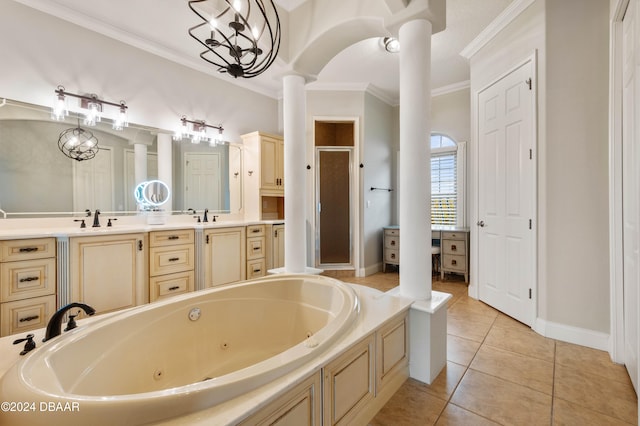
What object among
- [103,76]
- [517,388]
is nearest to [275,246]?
[103,76]

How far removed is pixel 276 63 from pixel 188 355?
252cm

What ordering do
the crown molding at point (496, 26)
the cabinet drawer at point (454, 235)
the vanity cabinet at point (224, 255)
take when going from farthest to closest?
the cabinet drawer at point (454, 235), the vanity cabinet at point (224, 255), the crown molding at point (496, 26)

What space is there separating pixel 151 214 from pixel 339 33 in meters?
2.60

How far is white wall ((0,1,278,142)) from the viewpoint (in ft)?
7.86

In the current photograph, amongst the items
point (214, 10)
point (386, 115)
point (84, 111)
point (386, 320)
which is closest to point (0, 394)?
point (386, 320)

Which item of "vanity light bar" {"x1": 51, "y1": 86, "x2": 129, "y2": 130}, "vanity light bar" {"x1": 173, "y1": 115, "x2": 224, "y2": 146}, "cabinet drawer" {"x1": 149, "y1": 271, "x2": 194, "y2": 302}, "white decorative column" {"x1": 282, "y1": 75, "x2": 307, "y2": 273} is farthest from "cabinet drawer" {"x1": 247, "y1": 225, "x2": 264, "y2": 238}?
"vanity light bar" {"x1": 51, "y1": 86, "x2": 129, "y2": 130}

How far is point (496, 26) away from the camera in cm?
275

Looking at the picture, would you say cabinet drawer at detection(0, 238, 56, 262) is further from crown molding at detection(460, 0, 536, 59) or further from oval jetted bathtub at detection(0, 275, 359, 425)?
crown molding at detection(460, 0, 536, 59)

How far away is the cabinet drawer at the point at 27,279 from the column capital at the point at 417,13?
301 centimetres

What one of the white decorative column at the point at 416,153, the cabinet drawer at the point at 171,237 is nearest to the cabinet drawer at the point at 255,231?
the cabinet drawer at the point at 171,237

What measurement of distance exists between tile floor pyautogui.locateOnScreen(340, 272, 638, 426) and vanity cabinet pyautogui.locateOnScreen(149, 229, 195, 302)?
7.48ft

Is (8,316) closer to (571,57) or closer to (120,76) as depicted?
(120,76)

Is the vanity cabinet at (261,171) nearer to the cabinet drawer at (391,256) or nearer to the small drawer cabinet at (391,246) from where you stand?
the small drawer cabinet at (391,246)

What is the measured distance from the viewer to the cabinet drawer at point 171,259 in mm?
2709
